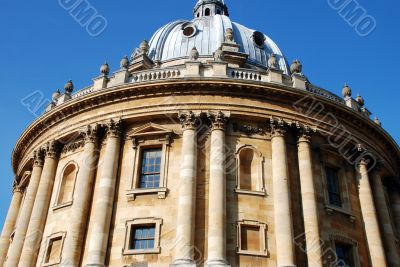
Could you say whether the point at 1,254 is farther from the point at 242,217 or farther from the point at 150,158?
the point at 242,217

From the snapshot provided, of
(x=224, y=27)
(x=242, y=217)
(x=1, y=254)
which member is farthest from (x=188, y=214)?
(x=224, y=27)

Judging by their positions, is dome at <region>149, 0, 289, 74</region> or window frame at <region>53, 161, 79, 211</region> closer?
window frame at <region>53, 161, 79, 211</region>

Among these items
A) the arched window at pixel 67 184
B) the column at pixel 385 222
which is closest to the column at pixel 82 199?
the arched window at pixel 67 184

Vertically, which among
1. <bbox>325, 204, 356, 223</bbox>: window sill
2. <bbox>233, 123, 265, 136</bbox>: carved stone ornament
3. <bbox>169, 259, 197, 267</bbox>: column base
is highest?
<bbox>233, 123, 265, 136</bbox>: carved stone ornament

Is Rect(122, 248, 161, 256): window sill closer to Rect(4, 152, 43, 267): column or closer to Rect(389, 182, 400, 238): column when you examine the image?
Rect(4, 152, 43, 267): column

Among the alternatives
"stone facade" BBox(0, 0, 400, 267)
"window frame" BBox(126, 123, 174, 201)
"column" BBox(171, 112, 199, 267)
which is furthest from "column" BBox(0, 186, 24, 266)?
"column" BBox(171, 112, 199, 267)

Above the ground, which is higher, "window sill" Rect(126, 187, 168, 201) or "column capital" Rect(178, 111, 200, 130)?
"column capital" Rect(178, 111, 200, 130)

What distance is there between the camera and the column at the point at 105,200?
2305cm

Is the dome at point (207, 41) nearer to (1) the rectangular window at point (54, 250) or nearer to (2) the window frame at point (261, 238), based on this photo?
(2) the window frame at point (261, 238)

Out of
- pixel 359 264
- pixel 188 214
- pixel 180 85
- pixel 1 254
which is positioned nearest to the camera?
pixel 188 214

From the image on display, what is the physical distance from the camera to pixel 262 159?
25656mm

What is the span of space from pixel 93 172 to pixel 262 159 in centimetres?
917

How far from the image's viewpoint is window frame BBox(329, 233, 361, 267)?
80.9 ft

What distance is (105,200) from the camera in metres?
24.4
